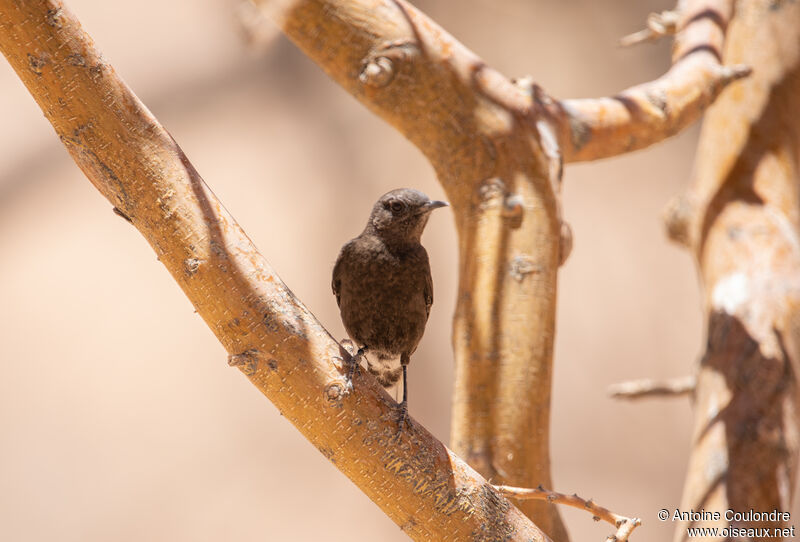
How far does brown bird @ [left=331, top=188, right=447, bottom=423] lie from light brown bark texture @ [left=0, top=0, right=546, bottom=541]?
0.43 meters

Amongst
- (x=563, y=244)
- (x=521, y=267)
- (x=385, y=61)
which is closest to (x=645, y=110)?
(x=563, y=244)

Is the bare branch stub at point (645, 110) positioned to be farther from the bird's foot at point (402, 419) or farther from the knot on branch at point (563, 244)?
the bird's foot at point (402, 419)

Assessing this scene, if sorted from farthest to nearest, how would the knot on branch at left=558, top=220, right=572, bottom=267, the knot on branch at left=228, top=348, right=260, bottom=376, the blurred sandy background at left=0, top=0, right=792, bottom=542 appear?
the blurred sandy background at left=0, top=0, right=792, bottom=542 → the knot on branch at left=558, top=220, right=572, bottom=267 → the knot on branch at left=228, top=348, right=260, bottom=376

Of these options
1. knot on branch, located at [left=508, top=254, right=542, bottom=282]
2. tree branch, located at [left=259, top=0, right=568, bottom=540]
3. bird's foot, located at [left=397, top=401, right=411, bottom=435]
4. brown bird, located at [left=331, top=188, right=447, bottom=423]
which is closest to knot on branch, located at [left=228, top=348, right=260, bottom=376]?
bird's foot, located at [left=397, top=401, right=411, bottom=435]

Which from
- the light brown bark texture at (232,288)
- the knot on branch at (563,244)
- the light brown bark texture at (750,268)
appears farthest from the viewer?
the light brown bark texture at (750,268)

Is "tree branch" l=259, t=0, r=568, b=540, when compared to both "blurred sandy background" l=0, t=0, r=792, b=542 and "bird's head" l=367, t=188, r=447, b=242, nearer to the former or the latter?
"bird's head" l=367, t=188, r=447, b=242

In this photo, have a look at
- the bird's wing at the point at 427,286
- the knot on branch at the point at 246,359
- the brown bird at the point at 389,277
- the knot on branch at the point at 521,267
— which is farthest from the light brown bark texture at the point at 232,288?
the knot on branch at the point at 521,267

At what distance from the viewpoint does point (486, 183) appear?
2.67 m

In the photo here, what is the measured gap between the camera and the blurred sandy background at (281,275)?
4031 millimetres

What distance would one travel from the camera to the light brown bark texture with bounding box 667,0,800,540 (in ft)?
9.62

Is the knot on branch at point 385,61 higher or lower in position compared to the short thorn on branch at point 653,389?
higher

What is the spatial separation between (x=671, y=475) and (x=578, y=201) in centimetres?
225

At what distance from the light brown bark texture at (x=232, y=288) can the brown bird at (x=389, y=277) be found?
434 millimetres

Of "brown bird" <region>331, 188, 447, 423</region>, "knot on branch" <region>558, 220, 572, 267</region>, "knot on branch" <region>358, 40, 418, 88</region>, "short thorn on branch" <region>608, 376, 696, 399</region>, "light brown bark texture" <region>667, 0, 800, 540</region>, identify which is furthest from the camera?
"short thorn on branch" <region>608, 376, 696, 399</region>
